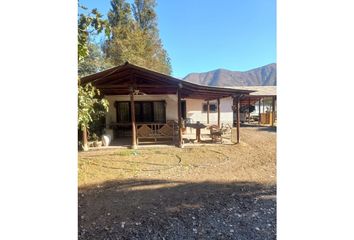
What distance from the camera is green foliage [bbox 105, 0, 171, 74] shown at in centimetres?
2683

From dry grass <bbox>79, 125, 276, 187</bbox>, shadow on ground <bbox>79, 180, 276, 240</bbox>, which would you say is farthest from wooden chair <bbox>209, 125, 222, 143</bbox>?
shadow on ground <bbox>79, 180, 276, 240</bbox>

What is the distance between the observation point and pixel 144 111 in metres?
14.4

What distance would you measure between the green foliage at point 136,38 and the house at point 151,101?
12429 millimetres

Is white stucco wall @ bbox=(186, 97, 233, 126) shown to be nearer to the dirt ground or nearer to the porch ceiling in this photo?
the porch ceiling

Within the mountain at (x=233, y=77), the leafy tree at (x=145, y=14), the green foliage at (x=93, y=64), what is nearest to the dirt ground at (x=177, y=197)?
the green foliage at (x=93, y=64)

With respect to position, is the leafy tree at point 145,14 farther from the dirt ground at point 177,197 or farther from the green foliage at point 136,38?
the dirt ground at point 177,197

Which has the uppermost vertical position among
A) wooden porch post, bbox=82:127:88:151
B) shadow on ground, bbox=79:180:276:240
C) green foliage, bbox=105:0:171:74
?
green foliage, bbox=105:0:171:74

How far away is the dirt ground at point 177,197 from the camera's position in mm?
3082

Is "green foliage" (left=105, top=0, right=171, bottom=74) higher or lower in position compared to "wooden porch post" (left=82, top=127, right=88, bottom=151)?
higher

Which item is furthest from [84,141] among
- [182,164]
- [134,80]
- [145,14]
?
[145,14]

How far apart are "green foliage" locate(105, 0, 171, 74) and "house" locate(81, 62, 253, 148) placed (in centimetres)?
1243
